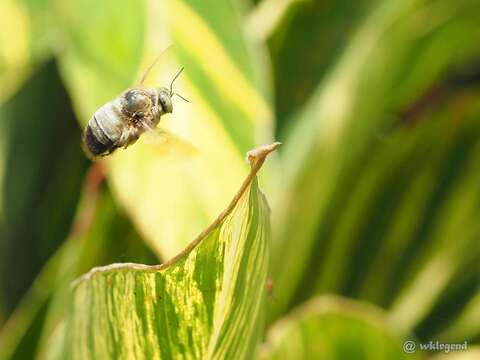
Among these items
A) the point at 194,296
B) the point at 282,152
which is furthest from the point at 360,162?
the point at 194,296

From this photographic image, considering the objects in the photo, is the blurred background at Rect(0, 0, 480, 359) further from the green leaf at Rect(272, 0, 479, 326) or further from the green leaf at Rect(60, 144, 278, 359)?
the green leaf at Rect(60, 144, 278, 359)

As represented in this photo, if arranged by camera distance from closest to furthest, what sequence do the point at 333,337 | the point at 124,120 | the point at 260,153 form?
the point at 260,153 < the point at 124,120 < the point at 333,337

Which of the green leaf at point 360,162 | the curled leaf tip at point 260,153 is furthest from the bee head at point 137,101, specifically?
the green leaf at point 360,162

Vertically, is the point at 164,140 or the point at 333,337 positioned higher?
the point at 164,140

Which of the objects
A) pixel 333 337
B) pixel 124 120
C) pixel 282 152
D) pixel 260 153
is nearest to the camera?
pixel 260 153

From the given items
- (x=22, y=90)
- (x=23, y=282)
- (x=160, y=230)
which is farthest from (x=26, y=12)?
(x=160, y=230)

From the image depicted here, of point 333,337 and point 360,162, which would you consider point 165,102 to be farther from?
point 360,162
